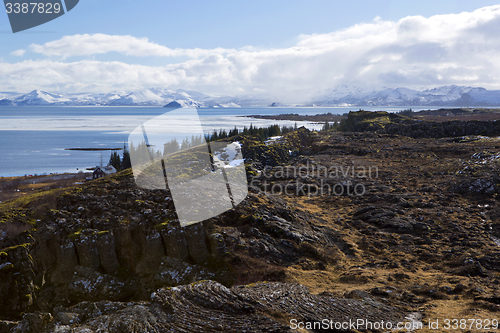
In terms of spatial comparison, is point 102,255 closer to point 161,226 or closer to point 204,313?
point 161,226

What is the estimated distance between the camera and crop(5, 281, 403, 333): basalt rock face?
7637 mm

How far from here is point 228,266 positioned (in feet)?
39.9

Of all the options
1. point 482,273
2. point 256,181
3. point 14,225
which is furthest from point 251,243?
point 256,181

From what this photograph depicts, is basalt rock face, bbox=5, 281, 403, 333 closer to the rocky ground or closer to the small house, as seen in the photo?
the rocky ground

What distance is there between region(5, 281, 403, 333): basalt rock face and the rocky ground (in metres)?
0.03

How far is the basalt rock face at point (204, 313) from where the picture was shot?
764 cm

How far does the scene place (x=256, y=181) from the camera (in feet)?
106

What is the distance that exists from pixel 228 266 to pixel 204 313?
12.6 feet

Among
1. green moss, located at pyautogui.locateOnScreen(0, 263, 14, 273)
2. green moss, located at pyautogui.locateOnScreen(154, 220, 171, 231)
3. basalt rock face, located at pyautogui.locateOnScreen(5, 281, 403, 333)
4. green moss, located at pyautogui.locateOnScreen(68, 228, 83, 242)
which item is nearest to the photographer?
basalt rock face, located at pyautogui.locateOnScreen(5, 281, 403, 333)

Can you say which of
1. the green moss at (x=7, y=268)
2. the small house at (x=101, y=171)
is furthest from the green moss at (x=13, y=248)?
the small house at (x=101, y=171)
